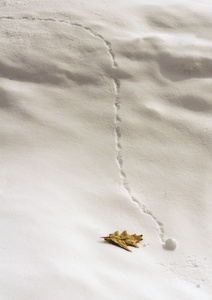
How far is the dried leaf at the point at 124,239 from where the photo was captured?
1900mm

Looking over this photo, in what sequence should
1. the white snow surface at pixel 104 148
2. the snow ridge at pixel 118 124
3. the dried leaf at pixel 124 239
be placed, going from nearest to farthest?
the white snow surface at pixel 104 148 → the dried leaf at pixel 124 239 → the snow ridge at pixel 118 124

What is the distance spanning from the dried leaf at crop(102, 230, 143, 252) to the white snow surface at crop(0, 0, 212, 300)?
0.12 ft

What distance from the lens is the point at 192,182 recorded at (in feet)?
7.57

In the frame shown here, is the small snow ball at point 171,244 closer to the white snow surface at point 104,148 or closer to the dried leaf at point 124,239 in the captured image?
the white snow surface at point 104,148

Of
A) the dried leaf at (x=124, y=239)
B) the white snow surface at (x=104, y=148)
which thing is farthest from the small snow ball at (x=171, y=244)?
the dried leaf at (x=124, y=239)

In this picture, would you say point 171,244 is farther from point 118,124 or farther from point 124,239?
point 118,124

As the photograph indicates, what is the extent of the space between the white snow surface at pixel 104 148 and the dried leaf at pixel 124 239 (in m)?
0.04

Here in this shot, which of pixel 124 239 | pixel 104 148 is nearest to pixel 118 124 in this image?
pixel 104 148

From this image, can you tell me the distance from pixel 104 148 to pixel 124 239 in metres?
0.60

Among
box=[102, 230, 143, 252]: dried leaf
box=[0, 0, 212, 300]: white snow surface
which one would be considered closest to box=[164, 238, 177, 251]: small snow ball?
box=[0, 0, 212, 300]: white snow surface

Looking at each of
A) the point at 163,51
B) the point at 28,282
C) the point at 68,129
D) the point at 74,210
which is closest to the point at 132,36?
the point at 163,51

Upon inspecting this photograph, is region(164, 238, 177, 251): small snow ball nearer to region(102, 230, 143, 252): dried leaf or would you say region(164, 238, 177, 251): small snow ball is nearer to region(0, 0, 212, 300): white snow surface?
region(0, 0, 212, 300): white snow surface

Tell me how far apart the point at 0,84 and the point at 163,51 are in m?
0.96

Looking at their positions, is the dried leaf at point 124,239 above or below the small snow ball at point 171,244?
below
